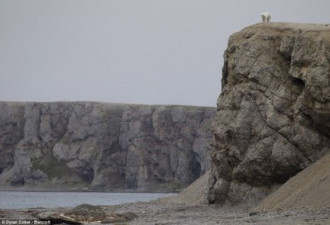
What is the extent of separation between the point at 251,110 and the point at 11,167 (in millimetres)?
135394

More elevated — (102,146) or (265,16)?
(265,16)

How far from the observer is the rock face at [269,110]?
4772 cm

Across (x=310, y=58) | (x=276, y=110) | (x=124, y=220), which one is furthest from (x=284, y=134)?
(x=124, y=220)

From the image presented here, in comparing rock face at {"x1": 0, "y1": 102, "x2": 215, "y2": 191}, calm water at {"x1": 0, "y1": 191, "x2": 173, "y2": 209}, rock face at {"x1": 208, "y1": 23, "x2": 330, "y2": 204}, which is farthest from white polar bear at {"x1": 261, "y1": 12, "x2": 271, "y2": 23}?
rock face at {"x1": 0, "y1": 102, "x2": 215, "y2": 191}

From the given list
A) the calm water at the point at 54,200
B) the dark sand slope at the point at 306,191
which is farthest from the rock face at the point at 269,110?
the calm water at the point at 54,200

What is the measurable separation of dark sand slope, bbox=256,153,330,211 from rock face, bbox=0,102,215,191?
121958mm

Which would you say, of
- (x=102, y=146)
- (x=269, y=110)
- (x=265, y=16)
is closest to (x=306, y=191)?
(x=269, y=110)

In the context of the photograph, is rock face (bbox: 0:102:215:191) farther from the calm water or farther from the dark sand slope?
the dark sand slope

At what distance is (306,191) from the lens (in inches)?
1634

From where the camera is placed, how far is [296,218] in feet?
107

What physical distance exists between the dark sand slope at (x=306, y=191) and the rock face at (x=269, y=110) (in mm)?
2426

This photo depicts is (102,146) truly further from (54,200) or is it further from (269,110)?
(269,110)

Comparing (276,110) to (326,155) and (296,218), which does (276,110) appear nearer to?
(326,155)

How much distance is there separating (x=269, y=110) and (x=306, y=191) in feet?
31.6
